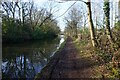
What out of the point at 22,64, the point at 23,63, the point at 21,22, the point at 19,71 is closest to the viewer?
the point at 19,71

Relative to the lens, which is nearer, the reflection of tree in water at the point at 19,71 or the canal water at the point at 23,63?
the reflection of tree in water at the point at 19,71

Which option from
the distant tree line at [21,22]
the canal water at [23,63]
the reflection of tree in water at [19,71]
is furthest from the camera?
the distant tree line at [21,22]

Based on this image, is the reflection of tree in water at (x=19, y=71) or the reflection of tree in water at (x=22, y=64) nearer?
the reflection of tree in water at (x=19, y=71)

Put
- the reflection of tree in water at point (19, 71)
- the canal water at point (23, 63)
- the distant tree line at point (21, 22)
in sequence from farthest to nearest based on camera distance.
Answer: the distant tree line at point (21, 22) → the canal water at point (23, 63) → the reflection of tree in water at point (19, 71)

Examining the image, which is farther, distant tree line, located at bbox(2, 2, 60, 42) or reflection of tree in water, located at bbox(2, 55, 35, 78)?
distant tree line, located at bbox(2, 2, 60, 42)

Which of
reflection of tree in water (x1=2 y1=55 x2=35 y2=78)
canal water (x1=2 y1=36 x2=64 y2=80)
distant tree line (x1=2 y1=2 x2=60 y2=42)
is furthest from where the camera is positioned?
distant tree line (x1=2 y1=2 x2=60 y2=42)

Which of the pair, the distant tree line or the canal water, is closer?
the canal water

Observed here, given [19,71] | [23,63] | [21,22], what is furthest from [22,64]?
[21,22]

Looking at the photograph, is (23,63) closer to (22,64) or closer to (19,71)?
(22,64)

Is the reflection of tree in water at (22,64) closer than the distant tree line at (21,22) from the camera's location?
Yes

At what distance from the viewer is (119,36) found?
19156 mm

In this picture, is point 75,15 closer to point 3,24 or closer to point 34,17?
point 34,17

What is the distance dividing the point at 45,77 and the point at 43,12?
7415 cm

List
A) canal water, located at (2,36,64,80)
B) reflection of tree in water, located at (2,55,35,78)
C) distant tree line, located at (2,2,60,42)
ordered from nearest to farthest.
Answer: reflection of tree in water, located at (2,55,35,78)
canal water, located at (2,36,64,80)
distant tree line, located at (2,2,60,42)
